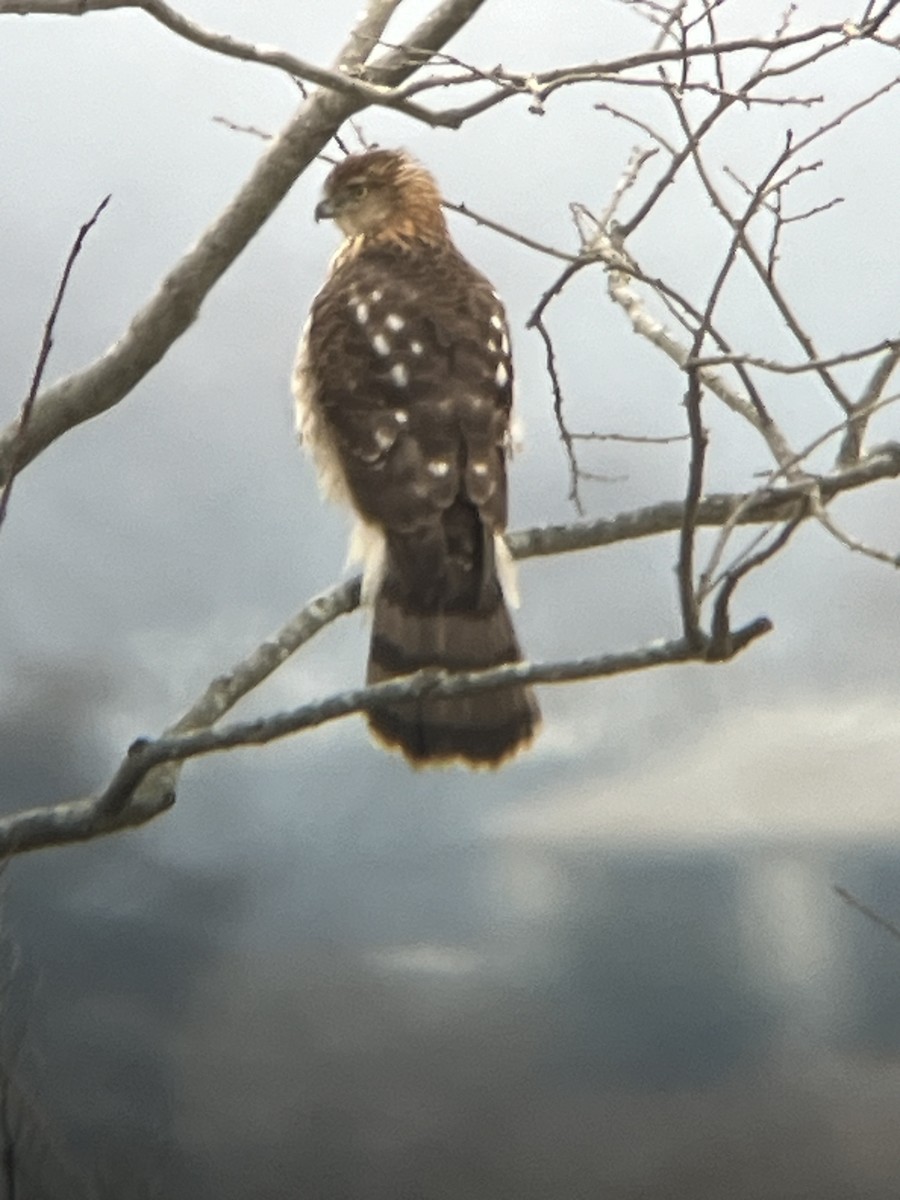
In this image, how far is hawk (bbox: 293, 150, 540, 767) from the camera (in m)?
2.96

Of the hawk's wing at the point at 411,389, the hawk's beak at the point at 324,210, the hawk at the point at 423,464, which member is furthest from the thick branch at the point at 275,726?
the hawk's beak at the point at 324,210

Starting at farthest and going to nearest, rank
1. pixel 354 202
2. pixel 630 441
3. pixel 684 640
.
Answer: pixel 354 202 → pixel 630 441 → pixel 684 640

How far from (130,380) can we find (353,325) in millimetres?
446

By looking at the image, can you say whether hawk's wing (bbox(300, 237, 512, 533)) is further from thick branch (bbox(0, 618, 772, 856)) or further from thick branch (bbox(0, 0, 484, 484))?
thick branch (bbox(0, 618, 772, 856))

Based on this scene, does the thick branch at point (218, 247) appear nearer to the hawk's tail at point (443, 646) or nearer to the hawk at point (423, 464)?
the hawk at point (423, 464)

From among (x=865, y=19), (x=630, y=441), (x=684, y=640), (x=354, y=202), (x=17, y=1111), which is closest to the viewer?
(x=684, y=640)

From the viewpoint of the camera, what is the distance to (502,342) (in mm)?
3346

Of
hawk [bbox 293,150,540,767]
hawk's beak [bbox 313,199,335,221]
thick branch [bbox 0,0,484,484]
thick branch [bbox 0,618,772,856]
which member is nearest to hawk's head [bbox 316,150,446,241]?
hawk's beak [bbox 313,199,335,221]

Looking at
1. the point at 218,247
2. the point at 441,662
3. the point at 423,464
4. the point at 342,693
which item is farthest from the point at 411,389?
the point at 342,693

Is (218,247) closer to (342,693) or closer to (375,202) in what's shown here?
(375,202)

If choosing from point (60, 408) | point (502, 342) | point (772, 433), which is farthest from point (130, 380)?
point (772, 433)

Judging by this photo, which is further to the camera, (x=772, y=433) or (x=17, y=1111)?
(x=772, y=433)

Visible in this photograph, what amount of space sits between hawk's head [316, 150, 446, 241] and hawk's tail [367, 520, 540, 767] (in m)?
0.98

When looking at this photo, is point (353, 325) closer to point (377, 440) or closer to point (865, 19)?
point (377, 440)
